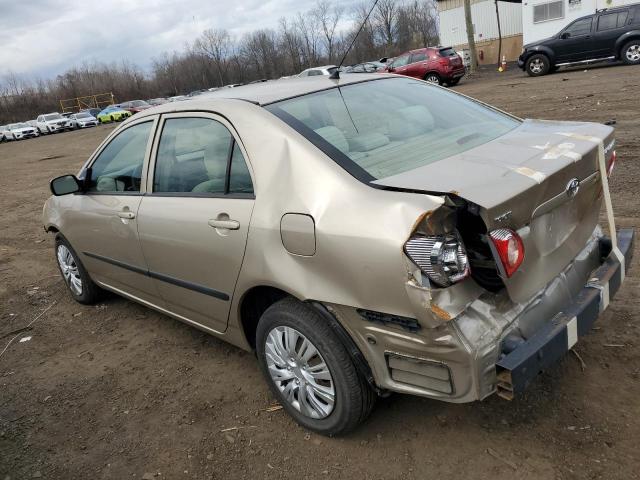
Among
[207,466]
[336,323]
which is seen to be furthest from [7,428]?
[336,323]

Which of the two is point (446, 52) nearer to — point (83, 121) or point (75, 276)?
point (75, 276)

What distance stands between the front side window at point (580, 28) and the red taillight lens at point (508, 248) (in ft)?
61.6

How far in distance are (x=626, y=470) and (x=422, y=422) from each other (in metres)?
0.88

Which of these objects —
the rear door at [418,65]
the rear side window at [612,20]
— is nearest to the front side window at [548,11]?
the rear door at [418,65]

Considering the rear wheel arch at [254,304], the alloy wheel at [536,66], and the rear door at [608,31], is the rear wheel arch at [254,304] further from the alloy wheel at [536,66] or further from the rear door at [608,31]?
the alloy wheel at [536,66]

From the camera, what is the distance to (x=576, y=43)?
17.8m

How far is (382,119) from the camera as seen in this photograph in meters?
2.92

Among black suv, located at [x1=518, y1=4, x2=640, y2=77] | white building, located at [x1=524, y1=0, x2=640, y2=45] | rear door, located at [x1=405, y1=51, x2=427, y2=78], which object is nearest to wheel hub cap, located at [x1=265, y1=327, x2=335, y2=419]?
black suv, located at [x1=518, y1=4, x2=640, y2=77]

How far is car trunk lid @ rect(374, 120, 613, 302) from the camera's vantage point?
79.2 inches

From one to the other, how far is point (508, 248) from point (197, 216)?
164cm

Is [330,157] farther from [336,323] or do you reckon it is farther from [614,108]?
[614,108]

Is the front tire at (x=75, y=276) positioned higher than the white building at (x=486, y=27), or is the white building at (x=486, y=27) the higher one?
the white building at (x=486, y=27)

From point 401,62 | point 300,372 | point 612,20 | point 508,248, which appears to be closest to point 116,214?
point 300,372

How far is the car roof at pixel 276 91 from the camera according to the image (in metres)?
2.97
